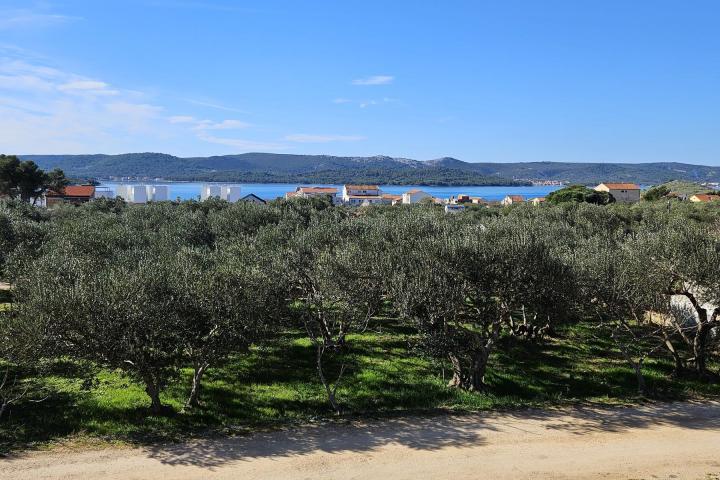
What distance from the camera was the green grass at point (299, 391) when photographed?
709 inches

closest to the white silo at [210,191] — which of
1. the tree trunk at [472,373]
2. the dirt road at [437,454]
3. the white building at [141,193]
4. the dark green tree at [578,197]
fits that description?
the white building at [141,193]

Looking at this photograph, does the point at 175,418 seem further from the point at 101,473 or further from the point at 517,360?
the point at 517,360

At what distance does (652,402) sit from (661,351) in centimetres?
794

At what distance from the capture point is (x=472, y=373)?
21375 millimetres

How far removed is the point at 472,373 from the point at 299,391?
7.21 meters

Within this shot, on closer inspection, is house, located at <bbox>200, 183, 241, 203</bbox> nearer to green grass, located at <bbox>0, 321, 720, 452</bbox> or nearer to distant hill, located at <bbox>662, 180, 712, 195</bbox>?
distant hill, located at <bbox>662, 180, 712, 195</bbox>

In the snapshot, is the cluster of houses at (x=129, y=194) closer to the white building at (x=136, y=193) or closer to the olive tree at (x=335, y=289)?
the white building at (x=136, y=193)

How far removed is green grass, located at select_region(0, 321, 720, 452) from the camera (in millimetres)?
18000

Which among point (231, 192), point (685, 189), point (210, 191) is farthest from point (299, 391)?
point (210, 191)

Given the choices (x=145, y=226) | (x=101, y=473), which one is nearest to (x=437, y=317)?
(x=101, y=473)

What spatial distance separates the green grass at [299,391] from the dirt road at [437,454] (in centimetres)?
129

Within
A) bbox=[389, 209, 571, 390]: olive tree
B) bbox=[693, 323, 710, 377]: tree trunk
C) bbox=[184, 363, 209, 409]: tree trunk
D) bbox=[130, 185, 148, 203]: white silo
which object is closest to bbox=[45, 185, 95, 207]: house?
bbox=[130, 185, 148, 203]: white silo

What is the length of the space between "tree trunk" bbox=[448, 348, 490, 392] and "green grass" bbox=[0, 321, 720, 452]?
510 mm

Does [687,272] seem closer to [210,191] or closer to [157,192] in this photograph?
[157,192]
